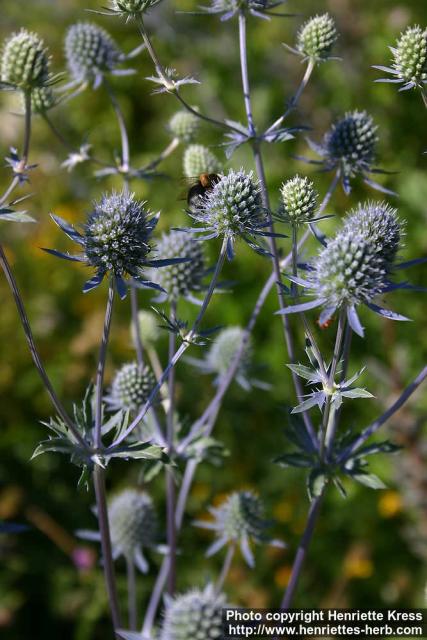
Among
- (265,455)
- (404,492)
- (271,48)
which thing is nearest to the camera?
(404,492)

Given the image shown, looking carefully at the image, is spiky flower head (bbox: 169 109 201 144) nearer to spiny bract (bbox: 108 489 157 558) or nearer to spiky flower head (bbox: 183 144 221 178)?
spiky flower head (bbox: 183 144 221 178)

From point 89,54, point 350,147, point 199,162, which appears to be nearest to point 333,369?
point 350,147

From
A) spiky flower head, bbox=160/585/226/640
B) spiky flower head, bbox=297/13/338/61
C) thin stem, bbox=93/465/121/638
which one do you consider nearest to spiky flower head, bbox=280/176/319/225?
spiky flower head, bbox=297/13/338/61

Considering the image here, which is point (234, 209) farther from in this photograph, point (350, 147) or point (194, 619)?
point (194, 619)

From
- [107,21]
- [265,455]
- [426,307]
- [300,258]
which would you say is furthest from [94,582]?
[107,21]

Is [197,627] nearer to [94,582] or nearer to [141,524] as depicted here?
[141,524]

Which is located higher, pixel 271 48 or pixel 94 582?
pixel 271 48

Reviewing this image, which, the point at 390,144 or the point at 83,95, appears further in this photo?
the point at 83,95
